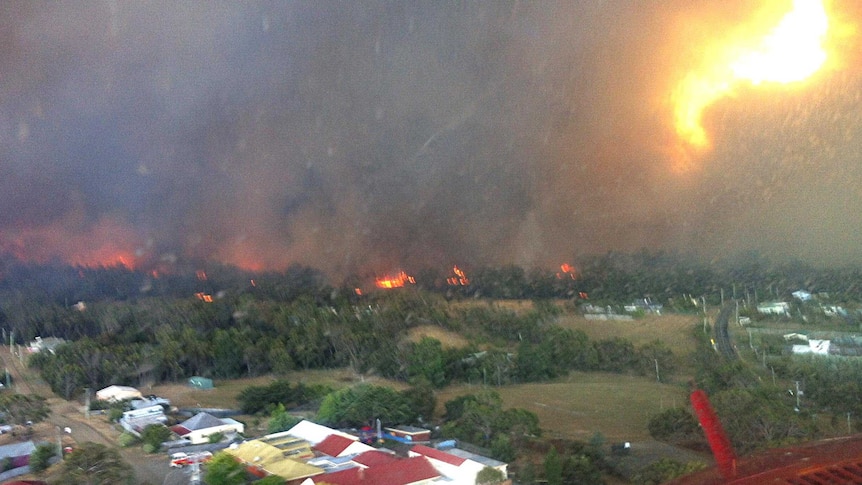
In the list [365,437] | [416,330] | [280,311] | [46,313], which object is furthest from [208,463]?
[46,313]

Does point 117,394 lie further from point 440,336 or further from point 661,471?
point 661,471

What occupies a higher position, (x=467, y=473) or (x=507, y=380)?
(x=507, y=380)

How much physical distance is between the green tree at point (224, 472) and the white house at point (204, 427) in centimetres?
95

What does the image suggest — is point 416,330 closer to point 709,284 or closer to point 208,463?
point 709,284

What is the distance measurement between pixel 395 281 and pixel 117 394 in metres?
4.53

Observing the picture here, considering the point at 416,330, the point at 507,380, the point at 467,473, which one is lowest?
the point at 467,473

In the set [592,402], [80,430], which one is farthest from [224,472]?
[592,402]

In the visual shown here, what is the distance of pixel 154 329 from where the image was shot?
29.0ft

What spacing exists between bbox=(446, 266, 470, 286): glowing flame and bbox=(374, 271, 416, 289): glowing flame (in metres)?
0.58

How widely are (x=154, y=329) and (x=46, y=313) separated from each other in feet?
4.93

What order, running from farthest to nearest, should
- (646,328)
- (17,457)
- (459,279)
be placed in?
(459,279) < (646,328) < (17,457)

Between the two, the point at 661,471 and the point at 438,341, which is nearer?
the point at 661,471

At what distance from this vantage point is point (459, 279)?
406 inches

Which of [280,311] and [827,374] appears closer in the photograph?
[827,374]
